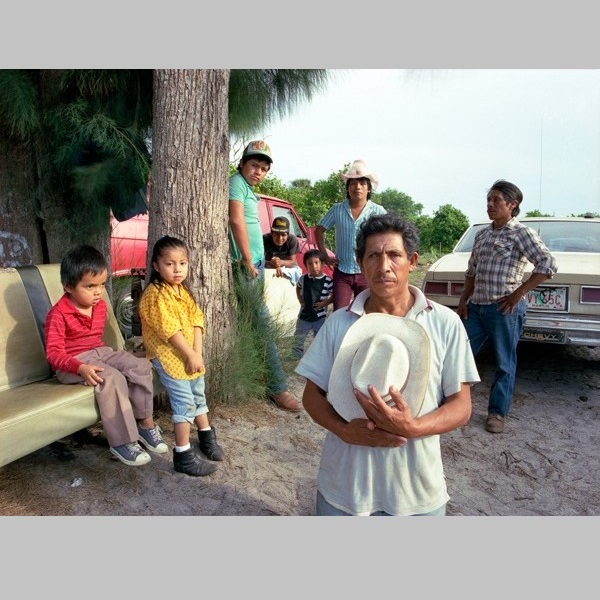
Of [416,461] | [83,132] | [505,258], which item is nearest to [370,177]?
[505,258]

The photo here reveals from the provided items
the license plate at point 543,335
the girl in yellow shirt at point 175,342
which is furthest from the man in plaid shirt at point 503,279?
the girl in yellow shirt at point 175,342

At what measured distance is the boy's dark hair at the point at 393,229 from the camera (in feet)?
5.95

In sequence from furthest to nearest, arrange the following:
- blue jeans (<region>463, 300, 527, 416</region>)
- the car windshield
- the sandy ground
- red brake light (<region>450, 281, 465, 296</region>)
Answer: the car windshield < red brake light (<region>450, 281, 465, 296</region>) < blue jeans (<region>463, 300, 527, 416</region>) < the sandy ground

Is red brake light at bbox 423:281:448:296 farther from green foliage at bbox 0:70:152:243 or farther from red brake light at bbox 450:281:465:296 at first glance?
green foliage at bbox 0:70:152:243

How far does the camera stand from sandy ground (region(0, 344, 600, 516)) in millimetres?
2760

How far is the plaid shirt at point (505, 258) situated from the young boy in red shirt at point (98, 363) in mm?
2508

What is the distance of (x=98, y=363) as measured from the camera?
9.71 feet

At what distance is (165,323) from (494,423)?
259cm

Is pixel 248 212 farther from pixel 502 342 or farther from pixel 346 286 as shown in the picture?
pixel 502 342

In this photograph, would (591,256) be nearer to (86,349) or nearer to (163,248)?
(163,248)

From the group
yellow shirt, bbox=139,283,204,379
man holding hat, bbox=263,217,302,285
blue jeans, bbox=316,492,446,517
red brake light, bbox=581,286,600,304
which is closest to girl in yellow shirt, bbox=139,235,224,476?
yellow shirt, bbox=139,283,204,379

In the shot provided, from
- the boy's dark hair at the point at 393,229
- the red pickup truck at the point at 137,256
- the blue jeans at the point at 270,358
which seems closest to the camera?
the boy's dark hair at the point at 393,229

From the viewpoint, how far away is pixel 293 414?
3992 mm

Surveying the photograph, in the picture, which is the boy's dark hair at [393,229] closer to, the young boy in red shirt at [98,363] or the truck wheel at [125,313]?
the young boy in red shirt at [98,363]
